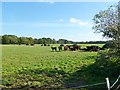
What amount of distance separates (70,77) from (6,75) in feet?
11.9

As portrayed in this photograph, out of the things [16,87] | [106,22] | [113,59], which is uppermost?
[106,22]

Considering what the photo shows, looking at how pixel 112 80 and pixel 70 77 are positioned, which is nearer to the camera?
pixel 112 80

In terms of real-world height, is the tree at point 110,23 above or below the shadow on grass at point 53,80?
above

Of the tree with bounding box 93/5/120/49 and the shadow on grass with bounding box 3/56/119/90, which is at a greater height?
the tree with bounding box 93/5/120/49

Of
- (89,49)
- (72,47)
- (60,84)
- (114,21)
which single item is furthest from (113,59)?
(72,47)

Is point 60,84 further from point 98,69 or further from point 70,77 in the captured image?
point 98,69

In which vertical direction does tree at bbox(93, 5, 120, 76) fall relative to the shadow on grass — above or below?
above

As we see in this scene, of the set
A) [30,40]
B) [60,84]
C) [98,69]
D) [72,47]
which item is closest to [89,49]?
[72,47]

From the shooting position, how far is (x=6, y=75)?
1491 centimetres

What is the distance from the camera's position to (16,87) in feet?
39.3

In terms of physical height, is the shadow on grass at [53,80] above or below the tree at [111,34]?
below

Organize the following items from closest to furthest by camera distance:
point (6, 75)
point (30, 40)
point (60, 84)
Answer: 1. point (60, 84)
2. point (6, 75)
3. point (30, 40)

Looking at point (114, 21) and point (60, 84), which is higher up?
point (114, 21)

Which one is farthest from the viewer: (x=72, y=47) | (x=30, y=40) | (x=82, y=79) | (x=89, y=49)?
(x=30, y=40)
